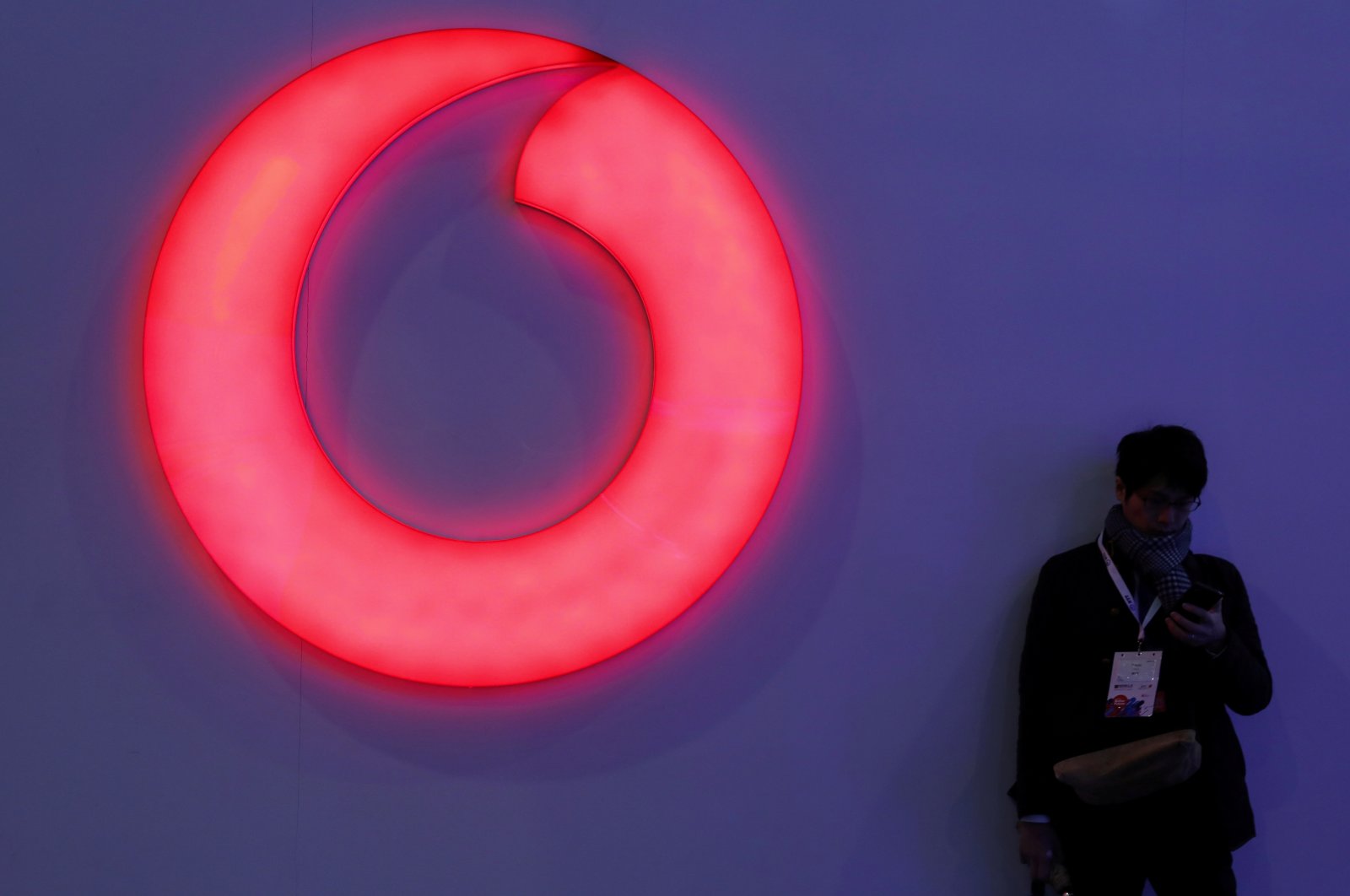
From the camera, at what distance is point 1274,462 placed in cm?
226

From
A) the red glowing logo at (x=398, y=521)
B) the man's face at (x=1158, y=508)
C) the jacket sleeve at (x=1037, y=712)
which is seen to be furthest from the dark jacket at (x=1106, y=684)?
the red glowing logo at (x=398, y=521)

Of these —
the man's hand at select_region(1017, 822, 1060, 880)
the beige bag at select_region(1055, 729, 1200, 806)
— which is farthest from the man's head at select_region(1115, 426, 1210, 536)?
the man's hand at select_region(1017, 822, 1060, 880)

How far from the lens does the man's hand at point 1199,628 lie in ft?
6.16

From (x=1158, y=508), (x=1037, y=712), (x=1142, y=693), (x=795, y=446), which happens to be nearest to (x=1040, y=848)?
(x=1037, y=712)

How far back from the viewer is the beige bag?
71.4 inches

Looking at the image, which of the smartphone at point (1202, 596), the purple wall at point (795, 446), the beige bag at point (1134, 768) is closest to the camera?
the beige bag at point (1134, 768)

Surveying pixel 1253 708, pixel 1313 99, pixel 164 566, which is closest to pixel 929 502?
pixel 1253 708

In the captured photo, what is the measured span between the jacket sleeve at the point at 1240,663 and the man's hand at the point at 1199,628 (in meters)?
0.05

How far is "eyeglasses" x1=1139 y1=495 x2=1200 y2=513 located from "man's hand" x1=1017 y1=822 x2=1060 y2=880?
0.69m

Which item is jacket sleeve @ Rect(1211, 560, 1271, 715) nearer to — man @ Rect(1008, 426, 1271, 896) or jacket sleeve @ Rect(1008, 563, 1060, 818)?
man @ Rect(1008, 426, 1271, 896)

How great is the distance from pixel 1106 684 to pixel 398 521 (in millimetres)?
1479

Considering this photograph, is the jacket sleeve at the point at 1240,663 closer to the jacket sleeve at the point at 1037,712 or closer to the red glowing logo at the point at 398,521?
the jacket sleeve at the point at 1037,712

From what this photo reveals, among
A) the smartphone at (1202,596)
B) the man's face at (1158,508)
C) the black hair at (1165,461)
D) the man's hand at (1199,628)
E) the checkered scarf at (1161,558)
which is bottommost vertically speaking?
the man's hand at (1199,628)

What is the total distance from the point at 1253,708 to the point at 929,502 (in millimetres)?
755
